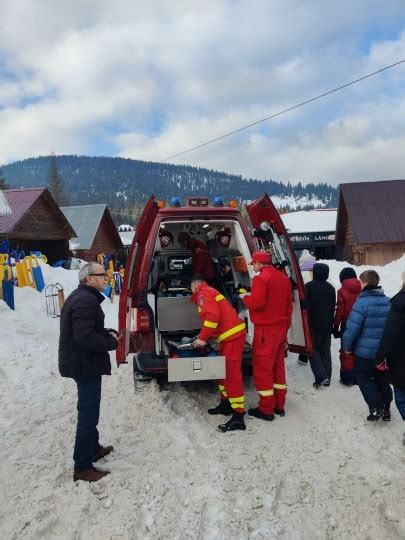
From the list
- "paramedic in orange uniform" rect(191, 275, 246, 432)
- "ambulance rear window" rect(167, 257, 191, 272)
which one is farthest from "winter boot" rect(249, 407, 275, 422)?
"ambulance rear window" rect(167, 257, 191, 272)

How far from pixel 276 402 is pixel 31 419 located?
263 centimetres

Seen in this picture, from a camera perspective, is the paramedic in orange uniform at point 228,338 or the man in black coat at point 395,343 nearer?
the man in black coat at point 395,343

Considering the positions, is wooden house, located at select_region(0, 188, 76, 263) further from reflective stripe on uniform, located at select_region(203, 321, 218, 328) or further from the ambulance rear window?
reflective stripe on uniform, located at select_region(203, 321, 218, 328)

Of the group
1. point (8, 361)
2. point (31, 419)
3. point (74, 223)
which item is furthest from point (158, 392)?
point (74, 223)

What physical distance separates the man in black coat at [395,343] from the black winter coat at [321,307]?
6.16 ft

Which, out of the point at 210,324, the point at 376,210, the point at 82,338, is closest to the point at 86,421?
the point at 82,338

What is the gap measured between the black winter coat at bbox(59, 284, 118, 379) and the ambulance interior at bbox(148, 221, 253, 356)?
1.55m

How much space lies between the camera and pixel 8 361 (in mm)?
6195

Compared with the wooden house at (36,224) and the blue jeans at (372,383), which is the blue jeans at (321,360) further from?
the wooden house at (36,224)

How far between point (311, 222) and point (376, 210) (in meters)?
17.5

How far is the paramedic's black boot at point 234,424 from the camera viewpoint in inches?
161

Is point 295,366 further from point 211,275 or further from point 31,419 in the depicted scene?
point 31,419

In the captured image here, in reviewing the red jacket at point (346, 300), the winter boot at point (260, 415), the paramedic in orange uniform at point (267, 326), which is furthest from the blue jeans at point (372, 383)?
the red jacket at point (346, 300)

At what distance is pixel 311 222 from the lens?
41.1m
